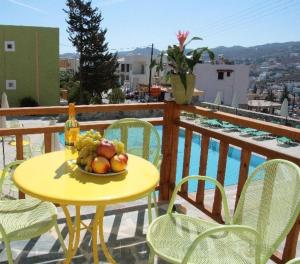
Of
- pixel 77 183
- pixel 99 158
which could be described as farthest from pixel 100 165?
pixel 77 183

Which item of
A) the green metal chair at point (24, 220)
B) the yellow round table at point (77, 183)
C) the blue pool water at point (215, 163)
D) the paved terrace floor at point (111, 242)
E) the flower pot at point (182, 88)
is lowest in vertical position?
the blue pool water at point (215, 163)

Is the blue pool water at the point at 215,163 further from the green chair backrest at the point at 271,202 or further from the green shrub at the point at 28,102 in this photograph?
the green shrub at the point at 28,102

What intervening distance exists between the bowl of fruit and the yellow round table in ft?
0.11

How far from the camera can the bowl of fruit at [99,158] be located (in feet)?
5.82

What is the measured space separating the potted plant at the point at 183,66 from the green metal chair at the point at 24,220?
1.53 meters

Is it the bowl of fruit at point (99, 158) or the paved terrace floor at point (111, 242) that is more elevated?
the bowl of fruit at point (99, 158)

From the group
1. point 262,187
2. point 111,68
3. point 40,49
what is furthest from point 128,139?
point 111,68

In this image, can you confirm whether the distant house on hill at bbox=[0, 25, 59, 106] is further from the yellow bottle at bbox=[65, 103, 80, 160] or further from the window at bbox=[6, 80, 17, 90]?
the yellow bottle at bbox=[65, 103, 80, 160]

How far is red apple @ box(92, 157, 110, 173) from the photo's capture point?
5.79 ft

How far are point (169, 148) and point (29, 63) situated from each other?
17.8 m

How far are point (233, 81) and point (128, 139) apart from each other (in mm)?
38252

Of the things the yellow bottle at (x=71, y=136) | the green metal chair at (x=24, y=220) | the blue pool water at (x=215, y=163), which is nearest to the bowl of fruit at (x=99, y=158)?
the yellow bottle at (x=71, y=136)

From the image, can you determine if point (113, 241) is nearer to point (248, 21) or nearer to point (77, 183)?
point (77, 183)

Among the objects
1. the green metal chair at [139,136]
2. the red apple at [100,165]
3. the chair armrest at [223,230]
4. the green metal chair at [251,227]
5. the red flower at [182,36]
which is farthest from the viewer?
the red flower at [182,36]
